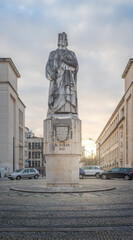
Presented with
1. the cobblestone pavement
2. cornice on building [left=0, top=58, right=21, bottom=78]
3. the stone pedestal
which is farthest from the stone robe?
cornice on building [left=0, top=58, right=21, bottom=78]

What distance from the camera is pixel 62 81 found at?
1969 cm

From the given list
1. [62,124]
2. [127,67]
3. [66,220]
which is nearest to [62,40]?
[62,124]

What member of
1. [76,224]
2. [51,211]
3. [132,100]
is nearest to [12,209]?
[51,211]

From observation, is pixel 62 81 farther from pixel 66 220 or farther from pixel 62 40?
pixel 66 220

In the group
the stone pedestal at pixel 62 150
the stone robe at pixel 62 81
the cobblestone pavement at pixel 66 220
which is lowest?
the cobblestone pavement at pixel 66 220

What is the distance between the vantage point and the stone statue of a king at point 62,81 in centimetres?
1947

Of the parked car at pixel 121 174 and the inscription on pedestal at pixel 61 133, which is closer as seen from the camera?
the inscription on pedestal at pixel 61 133

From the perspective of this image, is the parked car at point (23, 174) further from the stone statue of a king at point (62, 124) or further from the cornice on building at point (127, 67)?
the cornice on building at point (127, 67)

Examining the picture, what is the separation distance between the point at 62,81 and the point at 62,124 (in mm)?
2605

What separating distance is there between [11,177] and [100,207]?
2940 centimetres

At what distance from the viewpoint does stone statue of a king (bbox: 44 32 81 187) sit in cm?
1838

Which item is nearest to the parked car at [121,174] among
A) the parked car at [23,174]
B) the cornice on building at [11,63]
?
the parked car at [23,174]

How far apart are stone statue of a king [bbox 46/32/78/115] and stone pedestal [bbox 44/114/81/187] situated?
0.93 metres

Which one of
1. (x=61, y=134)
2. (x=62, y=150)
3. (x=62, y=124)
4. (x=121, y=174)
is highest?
(x=62, y=124)
